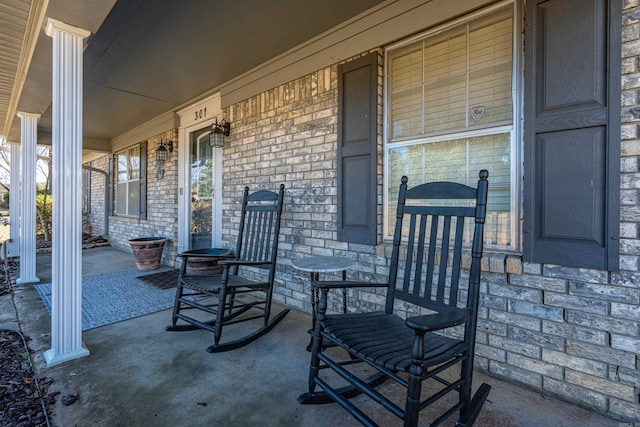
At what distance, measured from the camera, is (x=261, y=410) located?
158 cm

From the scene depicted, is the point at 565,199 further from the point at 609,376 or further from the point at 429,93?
the point at 429,93

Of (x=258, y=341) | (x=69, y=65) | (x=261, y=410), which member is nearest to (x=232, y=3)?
(x=69, y=65)

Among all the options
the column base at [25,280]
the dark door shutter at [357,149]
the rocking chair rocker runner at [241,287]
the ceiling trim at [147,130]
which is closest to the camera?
the rocking chair rocker runner at [241,287]

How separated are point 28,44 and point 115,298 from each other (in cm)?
248

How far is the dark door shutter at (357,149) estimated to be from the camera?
97.2 inches

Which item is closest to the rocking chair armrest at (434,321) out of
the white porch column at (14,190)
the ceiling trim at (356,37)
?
the ceiling trim at (356,37)

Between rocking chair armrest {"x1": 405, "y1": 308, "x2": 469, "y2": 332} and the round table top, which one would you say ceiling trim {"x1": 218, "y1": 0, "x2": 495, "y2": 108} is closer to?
the round table top

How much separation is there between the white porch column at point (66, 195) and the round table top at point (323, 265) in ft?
4.92

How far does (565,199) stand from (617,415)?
1063 mm

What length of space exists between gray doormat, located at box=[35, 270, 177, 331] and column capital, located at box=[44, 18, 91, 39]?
222 centimetres

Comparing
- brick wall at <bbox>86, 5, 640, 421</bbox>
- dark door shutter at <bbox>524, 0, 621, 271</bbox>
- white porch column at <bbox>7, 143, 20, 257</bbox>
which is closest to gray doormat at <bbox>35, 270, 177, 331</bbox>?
brick wall at <bbox>86, 5, 640, 421</bbox>

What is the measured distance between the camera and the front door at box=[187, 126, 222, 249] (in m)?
4.23

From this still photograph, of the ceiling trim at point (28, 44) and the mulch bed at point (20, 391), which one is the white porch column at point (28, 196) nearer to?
the ceiling trim at point (28, 44)

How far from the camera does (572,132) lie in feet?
5.26
